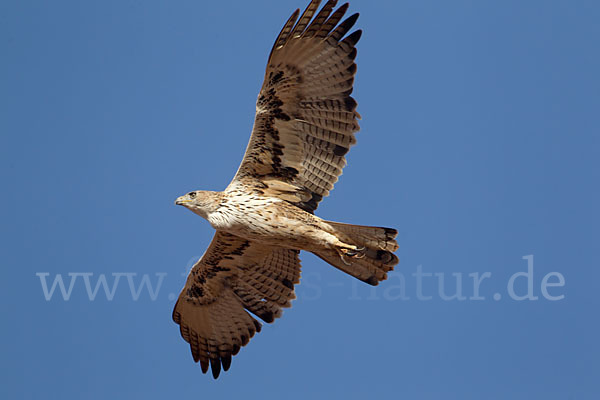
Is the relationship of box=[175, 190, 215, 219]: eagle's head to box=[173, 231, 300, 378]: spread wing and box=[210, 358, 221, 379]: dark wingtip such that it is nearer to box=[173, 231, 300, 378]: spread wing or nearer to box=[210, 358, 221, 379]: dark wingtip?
box=[173, 231, 300, 378]: spread wing

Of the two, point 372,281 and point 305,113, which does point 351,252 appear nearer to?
point 372,281

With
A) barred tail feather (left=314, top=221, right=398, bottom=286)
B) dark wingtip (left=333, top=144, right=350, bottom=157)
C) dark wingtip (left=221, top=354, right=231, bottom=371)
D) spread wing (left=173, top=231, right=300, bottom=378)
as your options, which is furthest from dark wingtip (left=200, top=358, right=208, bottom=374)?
dark wingtip (left=333, top=144, right=350, bottom=157)

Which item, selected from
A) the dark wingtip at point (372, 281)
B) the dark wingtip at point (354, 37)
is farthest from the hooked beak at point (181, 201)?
the dark wingtip at point (354, 37)

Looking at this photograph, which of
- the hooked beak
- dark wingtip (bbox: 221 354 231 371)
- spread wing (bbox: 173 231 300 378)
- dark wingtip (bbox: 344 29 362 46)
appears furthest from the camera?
dark wingtip (bbox: 221 354 231 371)

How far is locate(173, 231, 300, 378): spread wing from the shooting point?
38.4ft

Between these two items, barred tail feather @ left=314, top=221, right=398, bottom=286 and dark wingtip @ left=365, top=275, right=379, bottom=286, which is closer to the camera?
barred tail feather @ left=314, top=221, right=398, bottom=286

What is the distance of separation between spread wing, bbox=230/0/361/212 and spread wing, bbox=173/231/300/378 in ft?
3.83

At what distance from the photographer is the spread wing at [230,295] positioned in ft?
38.4

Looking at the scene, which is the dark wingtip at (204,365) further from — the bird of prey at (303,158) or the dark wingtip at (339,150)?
the dark wingtip at (339,150)

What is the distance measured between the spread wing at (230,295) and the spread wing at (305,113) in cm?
117

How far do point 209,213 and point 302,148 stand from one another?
137cm

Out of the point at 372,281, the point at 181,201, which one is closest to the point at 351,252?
the point at 372,281

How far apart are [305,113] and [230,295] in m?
2.87

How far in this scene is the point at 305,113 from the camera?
10.6m
